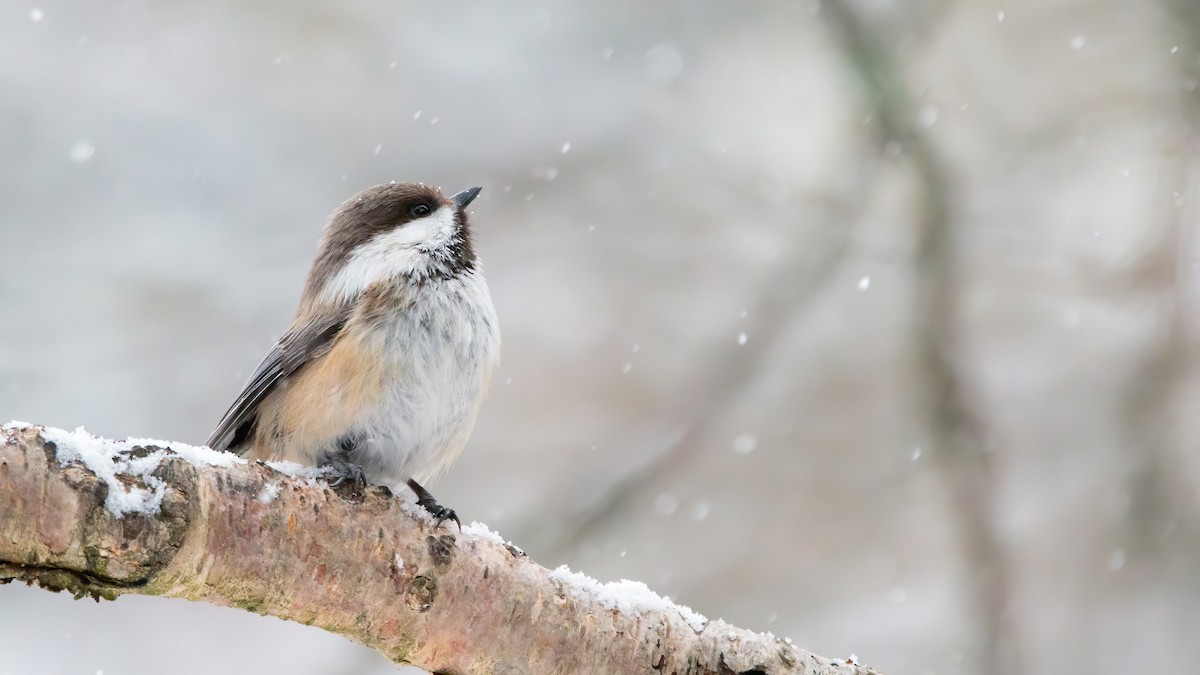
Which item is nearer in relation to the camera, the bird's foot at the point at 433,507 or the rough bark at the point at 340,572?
the rough bark at the point at 340,572

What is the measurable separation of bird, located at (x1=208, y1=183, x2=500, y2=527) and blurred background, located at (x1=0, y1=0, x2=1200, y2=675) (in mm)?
2047

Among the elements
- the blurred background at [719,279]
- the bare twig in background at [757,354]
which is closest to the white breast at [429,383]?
the blurred background at [719,279]

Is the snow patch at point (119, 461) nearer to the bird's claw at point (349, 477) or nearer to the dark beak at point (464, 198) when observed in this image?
the bird's claw at point (349, 477)

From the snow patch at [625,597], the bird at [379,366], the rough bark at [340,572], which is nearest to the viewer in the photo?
the rough bark at [340,572]

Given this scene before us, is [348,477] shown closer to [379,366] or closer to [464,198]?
[379,366]

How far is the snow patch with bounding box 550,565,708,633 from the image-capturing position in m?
2.51

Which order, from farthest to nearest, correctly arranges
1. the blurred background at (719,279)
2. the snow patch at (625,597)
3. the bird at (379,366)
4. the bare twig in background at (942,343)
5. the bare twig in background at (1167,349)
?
the blurred background at (719,279) < the bare twig in background at (1167,349) < the bare twig in background at (942,343) < the bird at (379,366) < the snow patch at (625,597)

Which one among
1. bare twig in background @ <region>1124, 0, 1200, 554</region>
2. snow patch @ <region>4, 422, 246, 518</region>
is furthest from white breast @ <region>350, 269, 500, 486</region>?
bare twig in background @ <region>1124, 0, 1200, 554</region>

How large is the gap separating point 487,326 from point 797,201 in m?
3.06

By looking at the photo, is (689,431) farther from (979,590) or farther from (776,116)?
(776,116)

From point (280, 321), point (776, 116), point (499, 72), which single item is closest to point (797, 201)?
point (776, 116)

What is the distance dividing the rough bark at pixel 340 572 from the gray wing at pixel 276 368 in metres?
0.80

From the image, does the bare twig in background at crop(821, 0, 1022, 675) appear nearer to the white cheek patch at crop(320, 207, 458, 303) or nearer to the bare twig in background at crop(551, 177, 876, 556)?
the bare twig in background at crop(551, 177, 876, 556)

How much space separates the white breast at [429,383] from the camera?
115 inches
